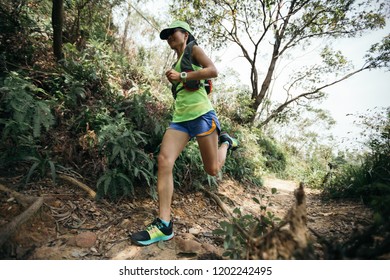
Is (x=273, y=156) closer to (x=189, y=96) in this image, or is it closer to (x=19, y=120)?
(x=189, y=96)

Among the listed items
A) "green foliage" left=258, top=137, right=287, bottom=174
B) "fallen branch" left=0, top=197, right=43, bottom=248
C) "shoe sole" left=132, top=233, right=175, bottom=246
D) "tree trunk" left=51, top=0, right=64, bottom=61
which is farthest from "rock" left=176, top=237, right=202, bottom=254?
"green foliage" left=258, top=137, right=287, bottom=174

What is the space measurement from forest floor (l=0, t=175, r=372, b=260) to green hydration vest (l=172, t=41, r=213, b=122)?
1.25m

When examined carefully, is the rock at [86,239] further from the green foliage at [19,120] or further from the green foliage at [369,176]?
the green foliage at [369,176]

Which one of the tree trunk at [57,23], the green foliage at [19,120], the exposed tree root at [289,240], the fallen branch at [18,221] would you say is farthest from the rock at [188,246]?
the tree trunk at [57,23]

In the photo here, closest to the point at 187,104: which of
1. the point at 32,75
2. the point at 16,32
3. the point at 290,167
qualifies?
the point at 32,75

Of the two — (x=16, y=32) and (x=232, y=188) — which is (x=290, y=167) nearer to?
(x=232, y=188)

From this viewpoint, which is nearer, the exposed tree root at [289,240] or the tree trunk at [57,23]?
the exposed tree root at [289,240]

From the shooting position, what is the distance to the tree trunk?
3.92 meters

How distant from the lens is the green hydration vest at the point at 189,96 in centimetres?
257

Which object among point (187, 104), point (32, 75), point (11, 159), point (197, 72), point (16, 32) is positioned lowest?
point (11, 159)

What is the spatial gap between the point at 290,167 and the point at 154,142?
991cm

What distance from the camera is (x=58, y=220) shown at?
8.00 ft

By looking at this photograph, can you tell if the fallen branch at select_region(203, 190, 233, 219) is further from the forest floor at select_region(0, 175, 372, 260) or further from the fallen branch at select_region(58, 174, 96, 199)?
the fallen branch at select_region(58, 174, 96, 199)

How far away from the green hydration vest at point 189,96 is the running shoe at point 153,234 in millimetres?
1190
